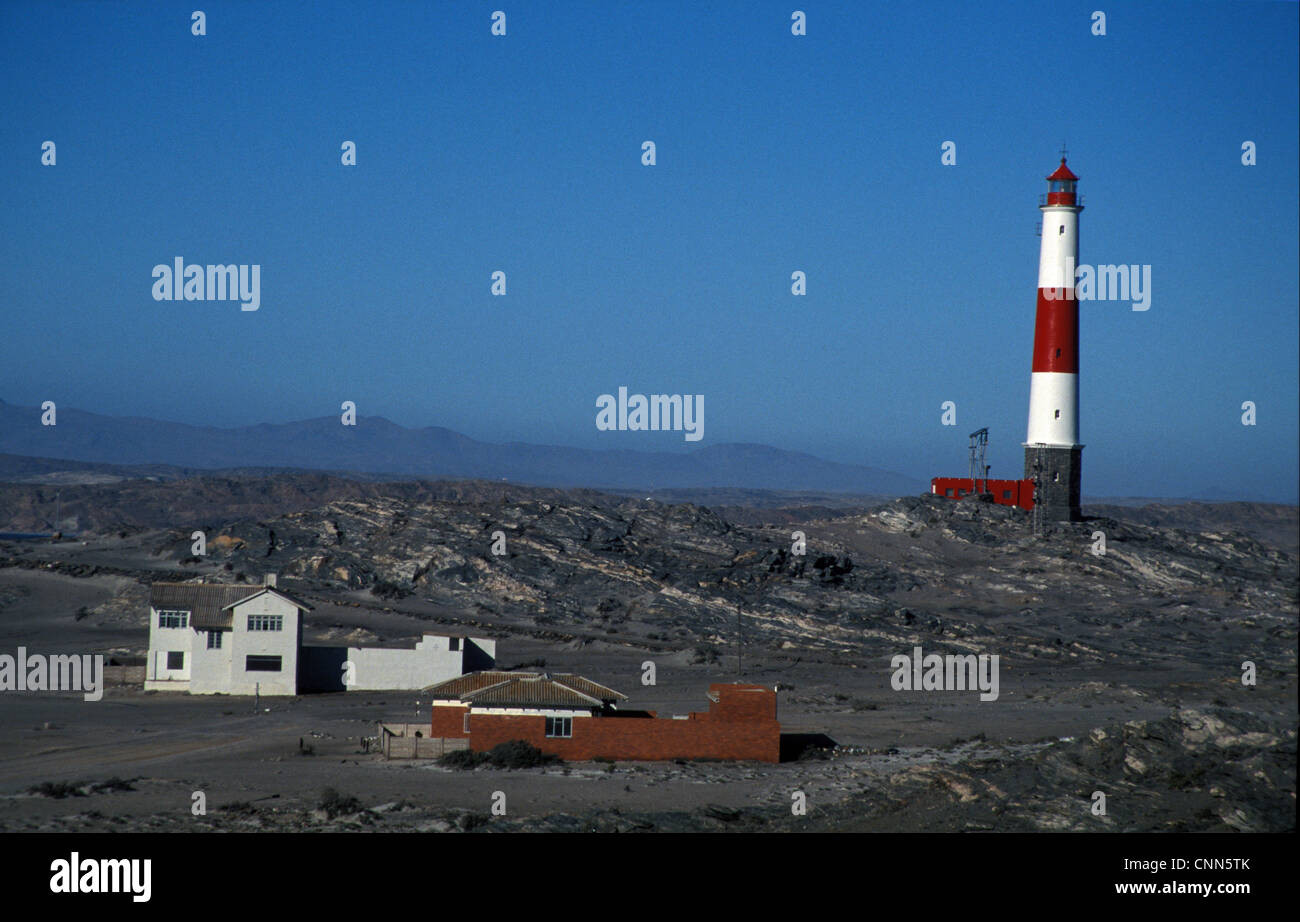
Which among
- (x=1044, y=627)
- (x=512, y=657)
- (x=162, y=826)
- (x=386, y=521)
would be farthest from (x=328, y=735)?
(x=386, y=521)

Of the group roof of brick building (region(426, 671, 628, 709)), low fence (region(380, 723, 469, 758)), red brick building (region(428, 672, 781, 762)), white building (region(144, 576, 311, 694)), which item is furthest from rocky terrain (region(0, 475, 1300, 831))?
roof of brick building (region(426, 671, 628, 709))

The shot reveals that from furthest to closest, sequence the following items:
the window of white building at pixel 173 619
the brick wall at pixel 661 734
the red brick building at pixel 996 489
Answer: the red brick building at pixel 996 489 → the window of white building at pixel 173 619 → the brick wall at pixel 661 734

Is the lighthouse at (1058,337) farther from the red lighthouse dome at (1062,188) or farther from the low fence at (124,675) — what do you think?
the low fence at (124,675)

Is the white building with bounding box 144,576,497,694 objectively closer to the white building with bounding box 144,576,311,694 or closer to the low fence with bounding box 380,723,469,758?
the white building with bounding box 144,576,311,694

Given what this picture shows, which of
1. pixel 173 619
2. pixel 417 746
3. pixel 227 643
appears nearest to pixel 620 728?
pixel 417 746

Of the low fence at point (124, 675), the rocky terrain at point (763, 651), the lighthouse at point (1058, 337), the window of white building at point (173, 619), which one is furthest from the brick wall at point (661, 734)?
the lighthouse at point (1058, 337)

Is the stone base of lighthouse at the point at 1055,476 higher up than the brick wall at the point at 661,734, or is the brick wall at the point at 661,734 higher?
the stone base of lighthouse at the point at 1055,476
